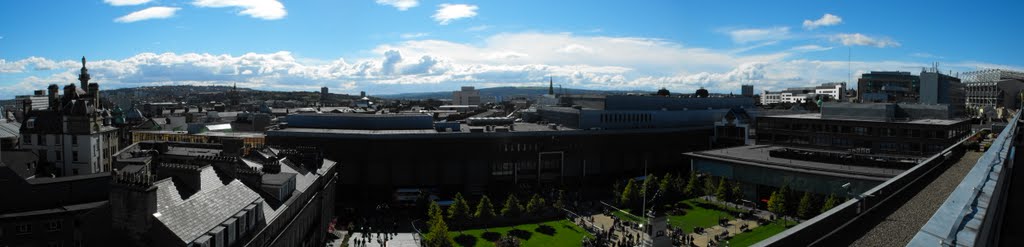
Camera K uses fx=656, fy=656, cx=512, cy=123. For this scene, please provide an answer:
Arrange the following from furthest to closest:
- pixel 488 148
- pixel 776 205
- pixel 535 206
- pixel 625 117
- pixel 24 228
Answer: pixel 625 117 → pixel 488 148 → pixel 535 206 → pixel 776 205 → pixel 24 228

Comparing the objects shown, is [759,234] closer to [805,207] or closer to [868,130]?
[805,207]

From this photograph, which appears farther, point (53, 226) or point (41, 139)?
point (41, 139)

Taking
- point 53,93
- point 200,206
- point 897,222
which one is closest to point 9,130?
point 53,93

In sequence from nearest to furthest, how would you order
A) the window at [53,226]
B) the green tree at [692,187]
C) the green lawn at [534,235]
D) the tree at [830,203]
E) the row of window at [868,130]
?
Result: 1. the window at [53,226]
2. the green lawn at [534,235]
3. the tree at [830,203]
4. the green tree at [692,187]
5. the row of window at [868,130]

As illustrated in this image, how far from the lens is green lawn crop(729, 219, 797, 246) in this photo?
2355 inches

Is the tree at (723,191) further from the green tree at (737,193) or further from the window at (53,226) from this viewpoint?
the window at (53,226)

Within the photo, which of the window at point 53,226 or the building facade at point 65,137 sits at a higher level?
the building facade at point 65,137

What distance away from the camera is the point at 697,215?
72500mm

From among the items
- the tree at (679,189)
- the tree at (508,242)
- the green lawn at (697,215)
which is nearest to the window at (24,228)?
the tree at (508,242)

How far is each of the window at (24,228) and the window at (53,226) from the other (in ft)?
3.11

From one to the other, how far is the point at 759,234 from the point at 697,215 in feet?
33.2

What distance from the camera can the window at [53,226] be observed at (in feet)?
125

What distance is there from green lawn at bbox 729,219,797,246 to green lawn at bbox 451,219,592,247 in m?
13.7

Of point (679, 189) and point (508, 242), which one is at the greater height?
point (679, 189)
